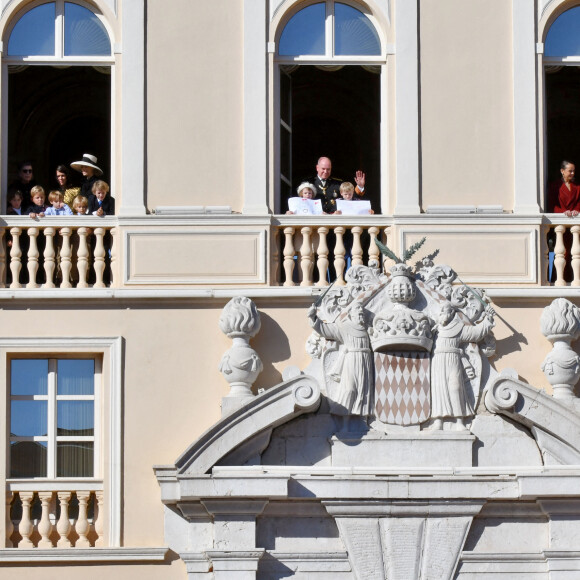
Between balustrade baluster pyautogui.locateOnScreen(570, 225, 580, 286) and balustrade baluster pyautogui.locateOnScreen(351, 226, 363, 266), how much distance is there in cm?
204

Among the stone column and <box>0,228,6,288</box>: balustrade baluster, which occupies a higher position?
<box>0,228,6,288</box>: balustrade baluster

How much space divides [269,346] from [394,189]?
1.98m

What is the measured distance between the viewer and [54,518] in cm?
2270

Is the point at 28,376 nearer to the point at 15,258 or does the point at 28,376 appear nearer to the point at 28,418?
the point at 28,418

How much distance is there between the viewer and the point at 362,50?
23719 mm

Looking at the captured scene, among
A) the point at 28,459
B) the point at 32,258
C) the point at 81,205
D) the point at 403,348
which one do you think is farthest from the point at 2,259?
the point at 403,348

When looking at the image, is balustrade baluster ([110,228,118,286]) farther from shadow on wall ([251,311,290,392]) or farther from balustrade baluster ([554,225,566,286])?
balustrade baluster ([554,225,566,286])

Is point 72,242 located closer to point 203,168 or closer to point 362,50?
point 203,168

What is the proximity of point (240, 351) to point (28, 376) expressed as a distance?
2.12 metres

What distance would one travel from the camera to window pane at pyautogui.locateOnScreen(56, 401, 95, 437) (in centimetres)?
2292

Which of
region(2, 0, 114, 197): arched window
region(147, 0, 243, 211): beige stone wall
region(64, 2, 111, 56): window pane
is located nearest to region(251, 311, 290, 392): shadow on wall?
region(147, 0, 243, 211): beige stone wall

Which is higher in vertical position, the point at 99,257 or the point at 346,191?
the point at 346,191

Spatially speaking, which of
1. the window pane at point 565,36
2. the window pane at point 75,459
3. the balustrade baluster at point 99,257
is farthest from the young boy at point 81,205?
the window pane at point 565,36

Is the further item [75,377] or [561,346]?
[75,377]
